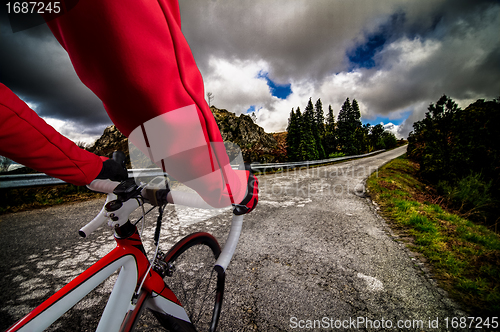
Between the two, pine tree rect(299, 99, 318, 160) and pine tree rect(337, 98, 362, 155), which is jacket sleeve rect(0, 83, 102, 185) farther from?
pine tree rect(337, 98, 362, 155)

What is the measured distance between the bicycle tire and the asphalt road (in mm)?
175

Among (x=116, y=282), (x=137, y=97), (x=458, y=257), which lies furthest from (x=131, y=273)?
(x=458, y=257)

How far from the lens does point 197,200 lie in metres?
1.02

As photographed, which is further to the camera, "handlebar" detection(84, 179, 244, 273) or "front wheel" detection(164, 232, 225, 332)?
"front wheel" detection(164, 232, 225, 332)

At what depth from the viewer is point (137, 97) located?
18.9 inches

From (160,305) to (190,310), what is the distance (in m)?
0.58

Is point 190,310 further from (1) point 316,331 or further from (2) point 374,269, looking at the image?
(2) point 374,269

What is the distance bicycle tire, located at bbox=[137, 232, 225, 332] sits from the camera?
1486 millimetres

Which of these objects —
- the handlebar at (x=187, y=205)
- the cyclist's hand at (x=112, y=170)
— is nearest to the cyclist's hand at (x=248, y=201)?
the handlebar at (x=187, y=205)

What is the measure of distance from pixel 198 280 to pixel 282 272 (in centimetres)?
101

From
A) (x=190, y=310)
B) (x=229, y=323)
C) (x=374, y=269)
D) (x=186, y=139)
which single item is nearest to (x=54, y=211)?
(x=190, y=310)

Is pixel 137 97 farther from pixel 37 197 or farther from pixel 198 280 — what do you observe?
pixel 37 197

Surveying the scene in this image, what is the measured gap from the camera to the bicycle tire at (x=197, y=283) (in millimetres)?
1486

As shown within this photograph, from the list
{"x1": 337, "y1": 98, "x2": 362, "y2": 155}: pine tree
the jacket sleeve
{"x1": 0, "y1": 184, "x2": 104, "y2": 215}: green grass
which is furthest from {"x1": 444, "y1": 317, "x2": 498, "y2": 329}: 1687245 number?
Answer: {"x1": 337, "y1": 98, "x2": 362, "y2": 155}: pine tree
